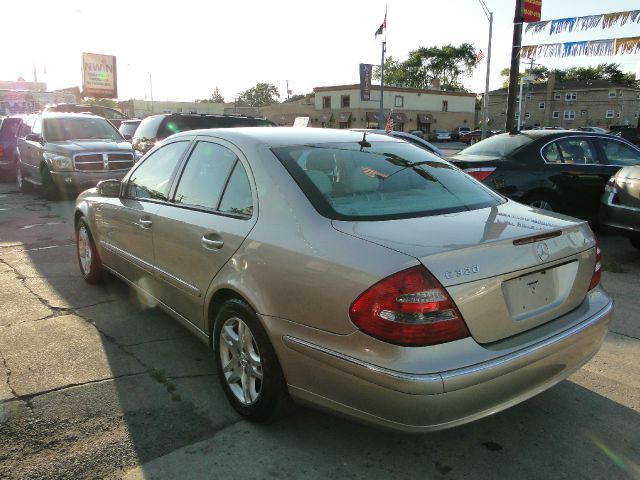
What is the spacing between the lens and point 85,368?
140 inches

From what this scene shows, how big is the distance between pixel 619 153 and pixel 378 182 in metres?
6.11

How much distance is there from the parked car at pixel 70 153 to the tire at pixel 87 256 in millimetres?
5722

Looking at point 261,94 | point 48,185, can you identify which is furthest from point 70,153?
point 261,94

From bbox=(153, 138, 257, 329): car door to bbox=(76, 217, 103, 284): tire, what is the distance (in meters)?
1.72

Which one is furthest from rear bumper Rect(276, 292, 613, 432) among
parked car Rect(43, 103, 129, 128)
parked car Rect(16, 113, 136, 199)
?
parked car Rect(43, 103, 129, 128)

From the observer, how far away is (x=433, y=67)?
9088cm

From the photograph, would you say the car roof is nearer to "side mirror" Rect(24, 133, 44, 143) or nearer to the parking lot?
the parking lot

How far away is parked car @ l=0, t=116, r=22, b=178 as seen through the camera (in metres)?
14.8

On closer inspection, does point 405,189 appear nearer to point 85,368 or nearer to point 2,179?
point 85,368

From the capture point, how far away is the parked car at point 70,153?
10.7 m

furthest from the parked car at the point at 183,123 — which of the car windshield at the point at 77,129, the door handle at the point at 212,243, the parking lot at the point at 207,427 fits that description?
the door handle at the point at 212,243

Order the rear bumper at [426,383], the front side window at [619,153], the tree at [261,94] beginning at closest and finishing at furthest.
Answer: the rear bumper at [426,383] → the front side window at [619,153] → the tree at [261,94]

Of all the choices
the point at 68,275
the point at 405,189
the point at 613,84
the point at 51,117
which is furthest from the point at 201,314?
the point at 613,84

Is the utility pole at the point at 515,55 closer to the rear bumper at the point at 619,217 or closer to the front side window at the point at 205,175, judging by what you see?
the rear bumper at the point at 619,217
